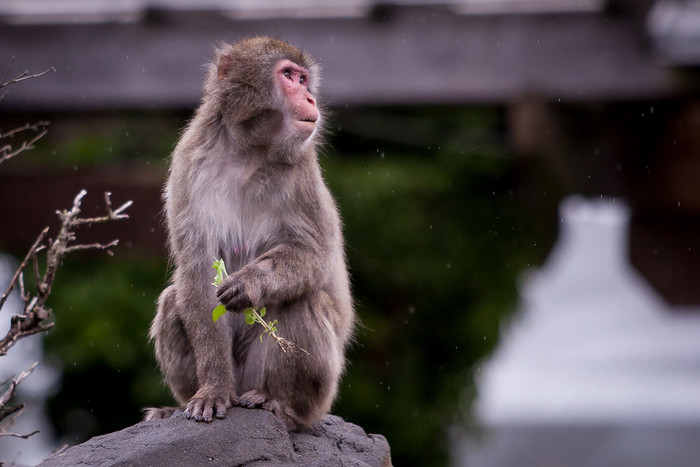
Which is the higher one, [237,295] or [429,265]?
[237,295]

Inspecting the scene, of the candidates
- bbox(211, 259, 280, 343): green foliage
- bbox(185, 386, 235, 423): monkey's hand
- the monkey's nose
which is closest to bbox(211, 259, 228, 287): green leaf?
bbox(211, 259, 280, 343): green foliage

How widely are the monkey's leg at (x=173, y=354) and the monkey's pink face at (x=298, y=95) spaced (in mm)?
887

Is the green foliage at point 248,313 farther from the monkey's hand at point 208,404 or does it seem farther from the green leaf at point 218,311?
the monkey's hand at point 208,404

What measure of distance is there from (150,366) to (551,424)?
472 cm

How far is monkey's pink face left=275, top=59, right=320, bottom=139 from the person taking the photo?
402 centimetres

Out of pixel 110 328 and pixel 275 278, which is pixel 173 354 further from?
pixel 110 328

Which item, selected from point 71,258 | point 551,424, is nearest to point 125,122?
point 71,258

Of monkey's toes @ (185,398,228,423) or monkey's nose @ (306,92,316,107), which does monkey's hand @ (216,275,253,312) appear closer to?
monkey's toes @ (185,398,228,423)

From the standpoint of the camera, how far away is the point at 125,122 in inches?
293

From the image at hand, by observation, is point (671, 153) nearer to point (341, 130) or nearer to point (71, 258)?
point (341, 130)

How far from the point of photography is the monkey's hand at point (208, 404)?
3.62 metres

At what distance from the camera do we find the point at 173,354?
4086 mm

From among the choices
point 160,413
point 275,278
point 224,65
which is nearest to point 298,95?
point 224,65

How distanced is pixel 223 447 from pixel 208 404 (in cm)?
27
